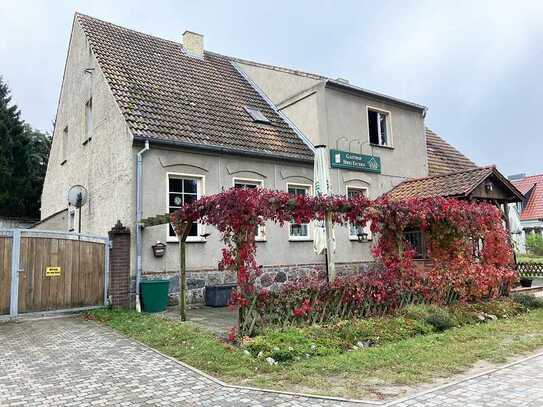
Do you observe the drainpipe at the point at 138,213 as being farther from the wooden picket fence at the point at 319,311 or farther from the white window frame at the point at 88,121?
the wooden picket fence at the point at 319,311

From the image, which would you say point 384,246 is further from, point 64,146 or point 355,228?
point 64,146

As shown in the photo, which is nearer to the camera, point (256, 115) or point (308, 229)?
point (308, 229)

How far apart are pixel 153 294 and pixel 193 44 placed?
474 inches

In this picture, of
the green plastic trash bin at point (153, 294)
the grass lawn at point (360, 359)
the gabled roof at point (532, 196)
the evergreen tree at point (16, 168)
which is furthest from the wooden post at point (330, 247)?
the gabled roof at point (532, 196)

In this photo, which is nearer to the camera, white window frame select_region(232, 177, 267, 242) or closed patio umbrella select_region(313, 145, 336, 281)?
closed patio umbrella select_region(313, 145, 336, 281)

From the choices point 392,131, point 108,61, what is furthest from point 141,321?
point 392,131

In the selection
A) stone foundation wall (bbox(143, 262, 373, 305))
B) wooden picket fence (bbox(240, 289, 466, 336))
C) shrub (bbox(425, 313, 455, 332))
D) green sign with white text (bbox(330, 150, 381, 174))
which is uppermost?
green sign with white text (bbox(330, 150, 381, 174))

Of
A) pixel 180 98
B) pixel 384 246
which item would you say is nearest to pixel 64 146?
pixel 180 98

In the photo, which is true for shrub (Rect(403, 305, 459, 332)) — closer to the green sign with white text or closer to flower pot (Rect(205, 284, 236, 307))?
flower pot (Rect(205, 284, 236, 307))

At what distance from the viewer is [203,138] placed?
12781 millimetres

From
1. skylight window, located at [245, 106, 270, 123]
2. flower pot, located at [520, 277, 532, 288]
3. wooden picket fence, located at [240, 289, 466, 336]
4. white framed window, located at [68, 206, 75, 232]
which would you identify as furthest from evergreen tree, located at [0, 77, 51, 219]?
flower pot, located at [520, 277, 532, 288]

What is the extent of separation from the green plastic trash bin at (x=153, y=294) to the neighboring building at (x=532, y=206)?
3190 centimetres

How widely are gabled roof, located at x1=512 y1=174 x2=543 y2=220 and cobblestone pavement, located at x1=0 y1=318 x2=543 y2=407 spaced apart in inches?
1290

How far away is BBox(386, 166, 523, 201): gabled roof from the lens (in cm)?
1319
